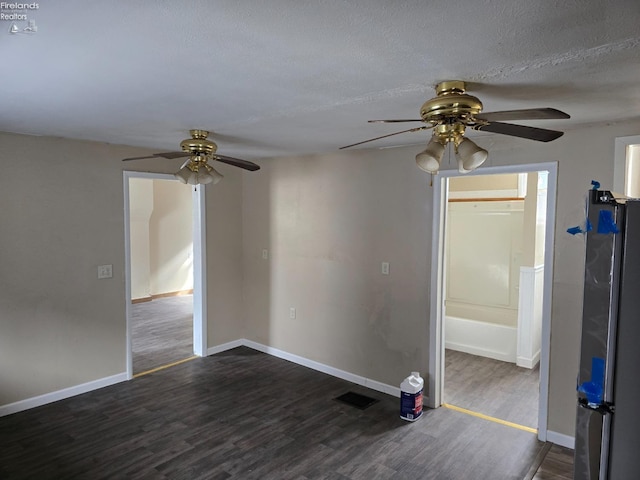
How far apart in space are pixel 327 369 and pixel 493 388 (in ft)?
5.29

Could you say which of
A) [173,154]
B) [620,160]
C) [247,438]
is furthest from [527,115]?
[247,438]

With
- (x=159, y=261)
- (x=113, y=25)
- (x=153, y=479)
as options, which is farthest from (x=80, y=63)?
(x=159, y=261)

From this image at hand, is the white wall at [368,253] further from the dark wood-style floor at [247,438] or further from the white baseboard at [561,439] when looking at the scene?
the dark wood-style floor at [247,438]

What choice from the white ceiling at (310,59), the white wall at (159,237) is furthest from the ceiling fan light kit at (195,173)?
the white wall at (159,237)

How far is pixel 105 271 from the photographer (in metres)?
3.79

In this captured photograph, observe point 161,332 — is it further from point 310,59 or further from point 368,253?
point 310,59

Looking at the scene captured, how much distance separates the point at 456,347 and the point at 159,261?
5.46m

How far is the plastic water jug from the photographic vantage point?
127 inches

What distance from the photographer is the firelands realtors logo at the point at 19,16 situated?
1203mm

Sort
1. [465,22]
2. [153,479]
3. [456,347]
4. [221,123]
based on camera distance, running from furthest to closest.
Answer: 1. [456,347]
2. [221,123]
3. [153,479]
4. [465,22]

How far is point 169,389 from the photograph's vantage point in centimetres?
379

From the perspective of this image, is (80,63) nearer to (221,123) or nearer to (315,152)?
(221,123)

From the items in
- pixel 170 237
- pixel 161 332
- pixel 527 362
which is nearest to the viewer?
pixel 527 362

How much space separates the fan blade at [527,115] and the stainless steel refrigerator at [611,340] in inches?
17.4
